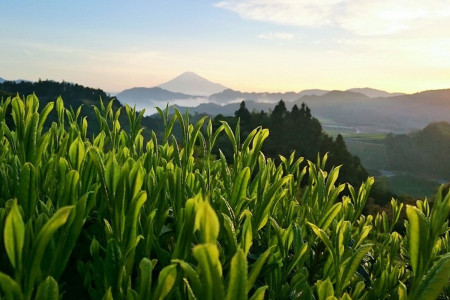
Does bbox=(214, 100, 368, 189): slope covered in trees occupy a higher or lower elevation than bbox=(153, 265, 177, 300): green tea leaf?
lower

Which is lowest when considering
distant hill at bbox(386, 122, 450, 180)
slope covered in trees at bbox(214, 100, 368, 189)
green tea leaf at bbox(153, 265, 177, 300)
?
distant hill at bbox(386, 122, 450, 180)

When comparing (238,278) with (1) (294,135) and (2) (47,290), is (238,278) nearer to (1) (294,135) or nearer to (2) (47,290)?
(2) (47,290)

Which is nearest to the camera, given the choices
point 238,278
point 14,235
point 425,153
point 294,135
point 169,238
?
point 238,278

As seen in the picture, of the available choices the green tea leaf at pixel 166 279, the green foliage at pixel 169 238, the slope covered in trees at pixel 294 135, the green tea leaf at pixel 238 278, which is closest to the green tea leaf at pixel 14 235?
the green foliage at pixel 169 238

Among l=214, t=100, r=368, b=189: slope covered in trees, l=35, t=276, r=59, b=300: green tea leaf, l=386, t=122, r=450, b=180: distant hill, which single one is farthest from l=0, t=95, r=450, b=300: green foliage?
l=386, t=122, r=450, b=180: distant hill

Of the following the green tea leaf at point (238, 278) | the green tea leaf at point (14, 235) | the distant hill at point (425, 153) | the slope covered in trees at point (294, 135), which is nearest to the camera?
the green tea leaf at point (238, 278)

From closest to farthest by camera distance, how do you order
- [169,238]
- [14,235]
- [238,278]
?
[238,278], [14,235], [169,238]

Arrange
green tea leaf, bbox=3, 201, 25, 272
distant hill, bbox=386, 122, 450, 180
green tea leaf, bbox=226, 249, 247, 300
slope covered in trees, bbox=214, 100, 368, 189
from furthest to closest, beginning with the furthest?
distant hill, bbox=386, 122, 450, 180
slope covered in trees, bbox=214, 100, 368, 189
green tea leaf, bbox=3, 201, 25, 272
green tea leaf, bbox=226, 249, 247, 300

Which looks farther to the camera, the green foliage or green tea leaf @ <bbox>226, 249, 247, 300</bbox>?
the green foliage

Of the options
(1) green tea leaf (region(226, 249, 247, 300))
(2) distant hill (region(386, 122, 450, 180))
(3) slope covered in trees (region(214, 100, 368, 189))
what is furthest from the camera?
(2) distant hill (region(386, 122, 450, 180))

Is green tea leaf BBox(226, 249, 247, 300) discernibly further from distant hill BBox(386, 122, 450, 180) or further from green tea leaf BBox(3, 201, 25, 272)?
distant hill BBox(386, 122, 450, 180)

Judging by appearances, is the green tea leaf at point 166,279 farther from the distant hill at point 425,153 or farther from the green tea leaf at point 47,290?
the distant hill at point 425,153

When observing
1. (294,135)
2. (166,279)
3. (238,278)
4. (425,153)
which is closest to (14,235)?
(166,279)

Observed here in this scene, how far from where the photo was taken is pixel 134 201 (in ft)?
3.73
